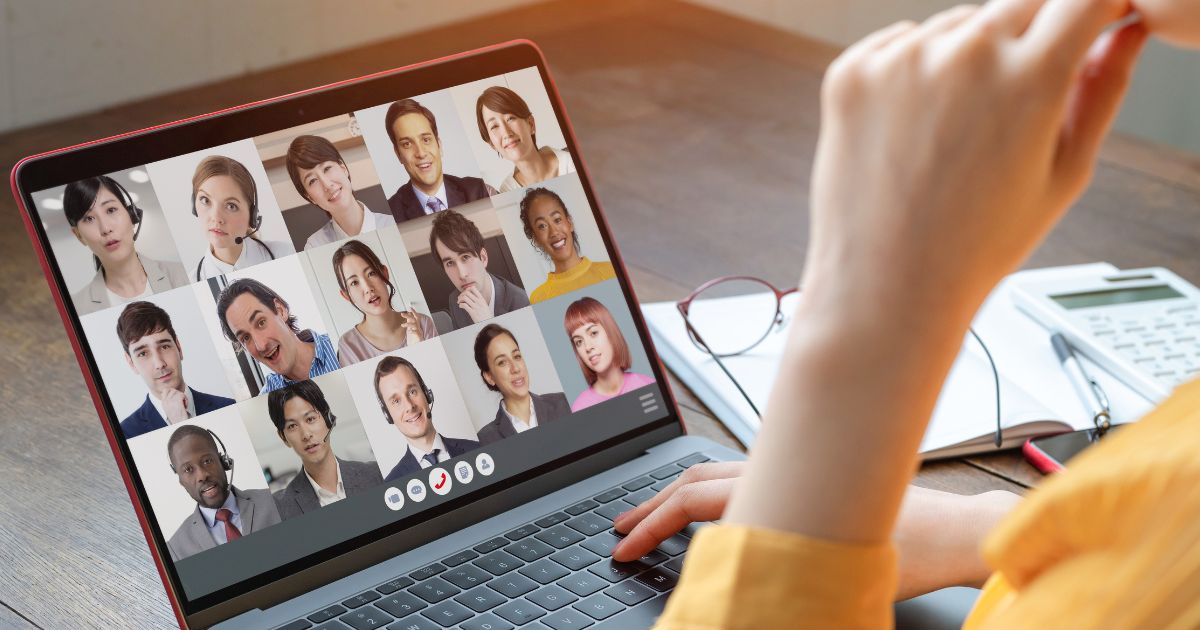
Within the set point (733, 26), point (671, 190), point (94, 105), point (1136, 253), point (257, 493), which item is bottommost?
point (1136, 253)

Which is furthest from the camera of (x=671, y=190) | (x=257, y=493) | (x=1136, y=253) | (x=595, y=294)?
(x=671, y=190)

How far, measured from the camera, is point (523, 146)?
82cm

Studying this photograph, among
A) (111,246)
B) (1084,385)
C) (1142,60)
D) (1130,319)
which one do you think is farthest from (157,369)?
(1142,60)

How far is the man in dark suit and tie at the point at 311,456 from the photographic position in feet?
2.23

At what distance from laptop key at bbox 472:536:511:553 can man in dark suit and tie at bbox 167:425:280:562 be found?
0.12 meters

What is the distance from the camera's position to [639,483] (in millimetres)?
769

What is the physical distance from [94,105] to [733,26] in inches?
41.4

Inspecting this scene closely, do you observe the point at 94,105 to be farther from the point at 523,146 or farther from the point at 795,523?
the point at 795,523

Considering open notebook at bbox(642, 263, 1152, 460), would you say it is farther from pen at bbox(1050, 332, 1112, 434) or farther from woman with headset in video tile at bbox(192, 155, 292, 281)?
woman with headset in video tile at bbox(192, 155, 292, 281)

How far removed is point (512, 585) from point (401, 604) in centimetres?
6

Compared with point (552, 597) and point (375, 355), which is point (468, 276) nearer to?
point (375, 355)

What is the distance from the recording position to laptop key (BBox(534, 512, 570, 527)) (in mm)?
725

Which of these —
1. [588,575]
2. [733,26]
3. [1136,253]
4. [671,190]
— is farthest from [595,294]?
[733,26]

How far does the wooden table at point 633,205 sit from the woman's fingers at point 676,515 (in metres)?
0.21
